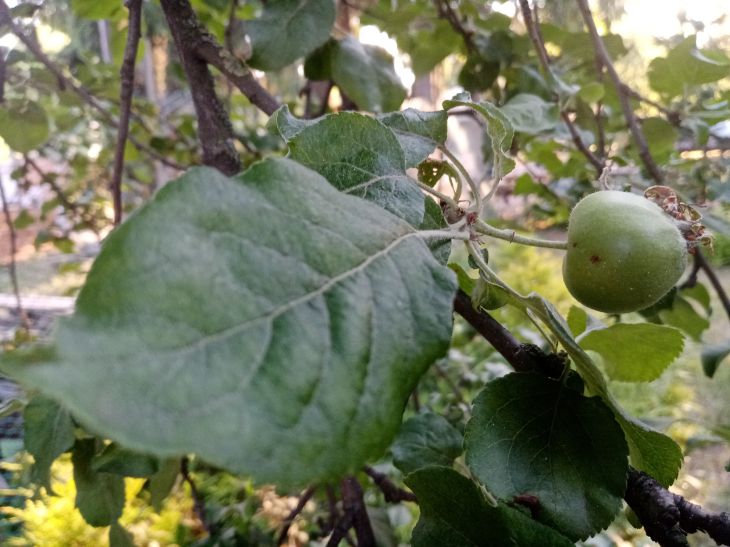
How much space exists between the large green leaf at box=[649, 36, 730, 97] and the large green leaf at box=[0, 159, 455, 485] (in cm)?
96

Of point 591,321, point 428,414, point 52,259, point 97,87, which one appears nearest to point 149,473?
point 428,414

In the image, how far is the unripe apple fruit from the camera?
0.45m

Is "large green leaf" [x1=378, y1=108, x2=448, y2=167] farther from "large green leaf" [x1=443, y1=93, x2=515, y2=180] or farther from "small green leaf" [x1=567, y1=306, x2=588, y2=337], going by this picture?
"small green leaf" [x1=567, y1=306, x2=588, y2=337]

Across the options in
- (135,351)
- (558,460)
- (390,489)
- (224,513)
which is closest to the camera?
(135,351)

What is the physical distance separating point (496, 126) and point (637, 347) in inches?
11.7

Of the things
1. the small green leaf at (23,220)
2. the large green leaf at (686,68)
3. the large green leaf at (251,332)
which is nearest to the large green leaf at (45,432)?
the large green leaf at (251,332)

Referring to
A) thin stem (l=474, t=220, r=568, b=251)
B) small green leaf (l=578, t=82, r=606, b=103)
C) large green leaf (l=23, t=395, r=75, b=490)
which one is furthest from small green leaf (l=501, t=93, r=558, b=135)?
large green leaf (l=23, t=395, r=75, b=490)

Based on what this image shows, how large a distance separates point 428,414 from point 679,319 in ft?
2.13

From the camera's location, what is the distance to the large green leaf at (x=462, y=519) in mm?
414

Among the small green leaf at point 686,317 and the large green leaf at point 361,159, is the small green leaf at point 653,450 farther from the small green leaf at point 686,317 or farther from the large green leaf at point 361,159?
the small green leaf at point 686,317

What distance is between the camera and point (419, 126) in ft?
1.82

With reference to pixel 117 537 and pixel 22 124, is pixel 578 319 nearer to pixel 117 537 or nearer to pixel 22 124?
pixel 117 537

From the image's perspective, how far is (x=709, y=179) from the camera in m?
1.31

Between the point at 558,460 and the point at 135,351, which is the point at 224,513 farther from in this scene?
the point at 135,351
